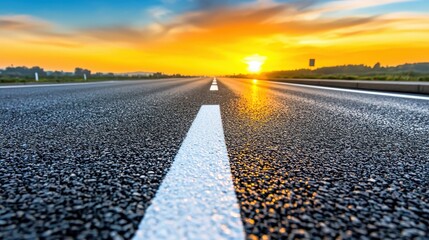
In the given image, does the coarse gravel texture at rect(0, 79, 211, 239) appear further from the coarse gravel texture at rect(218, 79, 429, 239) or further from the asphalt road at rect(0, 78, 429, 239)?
the coarse gravel texture at rect(218, 79, 429, 239)

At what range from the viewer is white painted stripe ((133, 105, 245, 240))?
24.9 inches

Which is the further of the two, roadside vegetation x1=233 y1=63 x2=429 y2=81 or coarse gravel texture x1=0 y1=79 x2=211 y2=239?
roadside vegetation x1=233 y1=63 x2=429 y2=81

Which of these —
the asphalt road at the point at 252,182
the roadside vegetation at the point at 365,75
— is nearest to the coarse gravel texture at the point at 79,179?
the asphalt road at the point at 252,182

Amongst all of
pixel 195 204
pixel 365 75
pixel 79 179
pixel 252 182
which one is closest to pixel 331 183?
pixel 252 182

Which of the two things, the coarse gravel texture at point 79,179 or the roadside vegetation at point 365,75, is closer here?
the coarse gravel texture at point 79,179

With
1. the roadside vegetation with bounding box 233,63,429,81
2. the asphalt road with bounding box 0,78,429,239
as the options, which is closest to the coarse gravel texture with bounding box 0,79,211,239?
the asphalt road with bounding box 0,78,429,239

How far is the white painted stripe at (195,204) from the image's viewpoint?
2.08ft

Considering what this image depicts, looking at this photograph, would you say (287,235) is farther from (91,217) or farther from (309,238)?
(91,217)

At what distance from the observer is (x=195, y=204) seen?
78 cm

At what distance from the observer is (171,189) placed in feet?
2.91

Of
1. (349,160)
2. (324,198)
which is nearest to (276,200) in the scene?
(324,198)

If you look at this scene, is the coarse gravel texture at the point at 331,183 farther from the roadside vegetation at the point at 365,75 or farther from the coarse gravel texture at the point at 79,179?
the roadside vegetation at the point at 365,75

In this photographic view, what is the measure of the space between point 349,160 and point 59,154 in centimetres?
150

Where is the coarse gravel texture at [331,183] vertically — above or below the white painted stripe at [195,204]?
below
